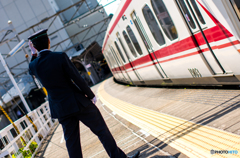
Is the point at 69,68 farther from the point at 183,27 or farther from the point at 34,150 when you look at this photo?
the point at 34,150

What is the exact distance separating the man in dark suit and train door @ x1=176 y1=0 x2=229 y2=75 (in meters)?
2.52

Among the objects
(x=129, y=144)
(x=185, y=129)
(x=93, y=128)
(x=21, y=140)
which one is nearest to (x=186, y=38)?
(x=185, y=129)

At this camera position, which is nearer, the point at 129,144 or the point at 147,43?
the point at 129,144

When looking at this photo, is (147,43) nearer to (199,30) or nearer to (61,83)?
(199,30)

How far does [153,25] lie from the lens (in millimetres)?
6352

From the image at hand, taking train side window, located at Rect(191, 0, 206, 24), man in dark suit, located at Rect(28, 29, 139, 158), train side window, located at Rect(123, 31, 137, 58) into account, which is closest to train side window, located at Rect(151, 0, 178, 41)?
train side window, located at Rect(191, 0, 206, 24)

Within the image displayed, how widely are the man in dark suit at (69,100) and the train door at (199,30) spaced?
2.52 metres

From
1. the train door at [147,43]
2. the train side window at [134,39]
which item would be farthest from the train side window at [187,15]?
the train side window at [134,39]

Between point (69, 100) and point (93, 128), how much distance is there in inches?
18.5

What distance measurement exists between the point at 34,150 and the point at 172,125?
4.78 m

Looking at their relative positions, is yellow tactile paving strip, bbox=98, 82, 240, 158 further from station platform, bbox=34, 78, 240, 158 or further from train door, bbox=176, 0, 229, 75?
train door, bbox=176, 0, 229, 75

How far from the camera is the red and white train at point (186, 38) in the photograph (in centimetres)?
388

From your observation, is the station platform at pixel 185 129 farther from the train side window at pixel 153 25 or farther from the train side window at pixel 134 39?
the train side window at pixel 134 39

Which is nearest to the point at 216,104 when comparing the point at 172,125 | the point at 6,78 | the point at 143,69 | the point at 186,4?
the point at 172,125
